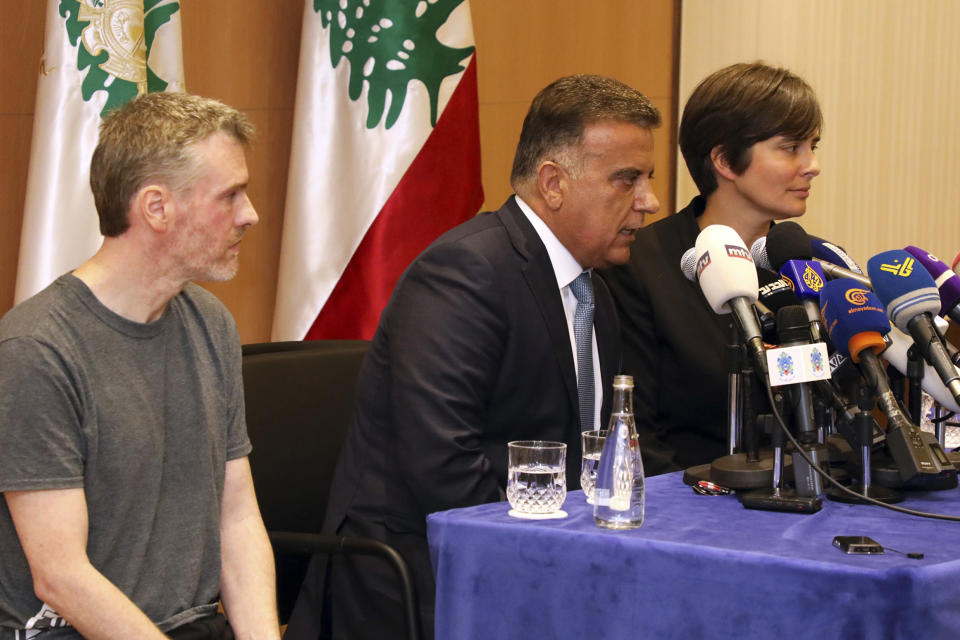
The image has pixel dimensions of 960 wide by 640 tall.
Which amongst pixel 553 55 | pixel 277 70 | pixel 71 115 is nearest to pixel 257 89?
pixel 277 70

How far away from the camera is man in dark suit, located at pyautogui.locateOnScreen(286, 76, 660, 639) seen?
2066 millimetres

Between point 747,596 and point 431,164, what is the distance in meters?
2.17

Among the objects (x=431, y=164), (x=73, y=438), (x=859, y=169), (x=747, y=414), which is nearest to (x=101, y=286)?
(x=73, y=438)

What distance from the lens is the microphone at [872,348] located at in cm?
163

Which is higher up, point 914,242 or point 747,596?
point 914,242

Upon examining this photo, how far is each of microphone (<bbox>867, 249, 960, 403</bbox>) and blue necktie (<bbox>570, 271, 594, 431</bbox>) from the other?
73 centimetres

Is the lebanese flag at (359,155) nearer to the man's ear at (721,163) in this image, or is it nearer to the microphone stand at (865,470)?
the man's ear at (721,163)

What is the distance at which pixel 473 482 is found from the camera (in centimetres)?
201

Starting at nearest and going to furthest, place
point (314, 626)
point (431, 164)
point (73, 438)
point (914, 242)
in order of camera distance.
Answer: point (73, 438) < point (314, 626) < point (431, 164) < point (914, 242)

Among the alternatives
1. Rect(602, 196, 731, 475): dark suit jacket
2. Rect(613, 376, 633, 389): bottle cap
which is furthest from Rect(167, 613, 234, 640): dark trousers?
Rect(602, 196, 731, 475): dark suit jacket

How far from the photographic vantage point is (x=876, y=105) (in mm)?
4082

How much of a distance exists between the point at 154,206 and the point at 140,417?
34 centimetres

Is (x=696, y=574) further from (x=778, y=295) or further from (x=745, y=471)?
(x=778, y=295)

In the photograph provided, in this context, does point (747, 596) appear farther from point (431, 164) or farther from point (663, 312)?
point (431, 164)
